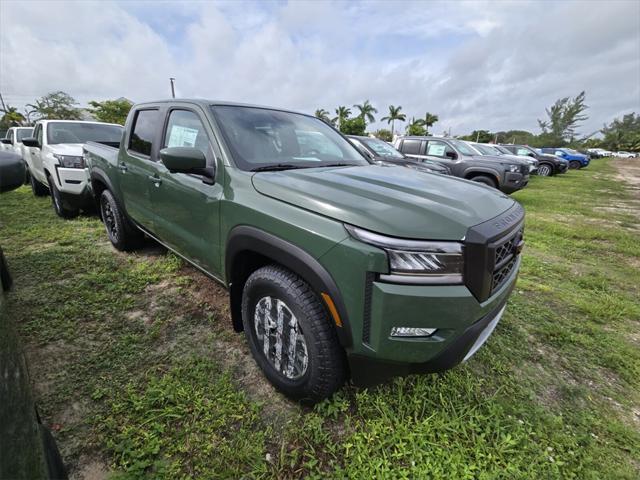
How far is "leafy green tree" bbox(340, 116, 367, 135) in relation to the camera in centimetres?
5188

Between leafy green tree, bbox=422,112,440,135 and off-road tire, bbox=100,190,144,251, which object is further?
leafy green tree, bbox=422,112,440,135

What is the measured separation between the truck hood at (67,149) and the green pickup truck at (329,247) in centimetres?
347

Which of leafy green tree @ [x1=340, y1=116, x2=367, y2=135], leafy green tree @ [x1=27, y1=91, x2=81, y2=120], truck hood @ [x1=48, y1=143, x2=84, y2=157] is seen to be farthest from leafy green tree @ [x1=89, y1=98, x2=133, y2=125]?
truck hood @ [x1=48, y1=143, x2=84, y2=157]

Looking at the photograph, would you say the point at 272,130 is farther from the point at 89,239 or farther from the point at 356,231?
the point at 89,239

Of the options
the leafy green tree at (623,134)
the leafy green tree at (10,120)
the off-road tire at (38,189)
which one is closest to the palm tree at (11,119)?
the leafy green tree at (10,120)

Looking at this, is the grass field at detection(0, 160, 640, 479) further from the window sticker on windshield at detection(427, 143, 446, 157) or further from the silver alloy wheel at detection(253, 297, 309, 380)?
the window sticker on windshield at detection(427, 143, 446, 157)

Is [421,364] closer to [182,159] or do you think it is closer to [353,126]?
[182,159]

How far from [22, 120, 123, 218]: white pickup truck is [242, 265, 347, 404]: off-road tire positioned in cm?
435

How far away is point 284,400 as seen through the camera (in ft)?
6.81

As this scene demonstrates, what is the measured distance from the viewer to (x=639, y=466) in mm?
1779

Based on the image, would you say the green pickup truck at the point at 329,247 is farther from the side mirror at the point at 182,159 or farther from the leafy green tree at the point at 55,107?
the leafy green tree at the point at 55,107

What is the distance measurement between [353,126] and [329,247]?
2158 inches

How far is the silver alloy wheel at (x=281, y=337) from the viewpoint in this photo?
1.89 meters

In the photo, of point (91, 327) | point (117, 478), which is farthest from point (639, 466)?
point (91, 327)
